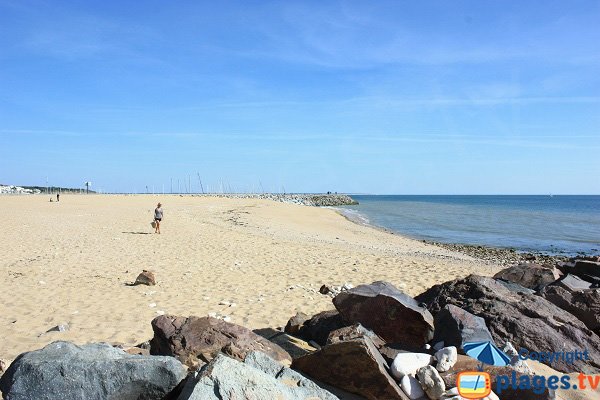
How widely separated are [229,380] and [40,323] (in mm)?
5665

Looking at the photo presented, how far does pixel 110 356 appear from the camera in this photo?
402cm

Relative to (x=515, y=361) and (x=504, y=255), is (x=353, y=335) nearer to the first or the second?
(x=515, y=361)

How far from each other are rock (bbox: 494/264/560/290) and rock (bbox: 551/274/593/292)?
0.27 m

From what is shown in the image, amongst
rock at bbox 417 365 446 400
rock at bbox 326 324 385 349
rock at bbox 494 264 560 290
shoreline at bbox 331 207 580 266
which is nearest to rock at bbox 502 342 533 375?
rock at bbox 417 365 446 400

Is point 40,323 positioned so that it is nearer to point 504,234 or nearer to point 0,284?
point 0,284

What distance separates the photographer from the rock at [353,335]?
488 cm

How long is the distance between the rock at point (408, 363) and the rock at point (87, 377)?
77.4 inches

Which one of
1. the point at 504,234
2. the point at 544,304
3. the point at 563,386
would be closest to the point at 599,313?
the point at 544,304

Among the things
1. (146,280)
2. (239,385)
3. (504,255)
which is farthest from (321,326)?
(504,255)

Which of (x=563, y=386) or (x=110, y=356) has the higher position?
(x=110, y=356)

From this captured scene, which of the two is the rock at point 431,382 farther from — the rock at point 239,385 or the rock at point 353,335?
the rock at point 239,385

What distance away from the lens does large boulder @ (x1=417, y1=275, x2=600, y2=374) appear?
17.5 ft

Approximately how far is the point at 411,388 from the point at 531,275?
4577mm
